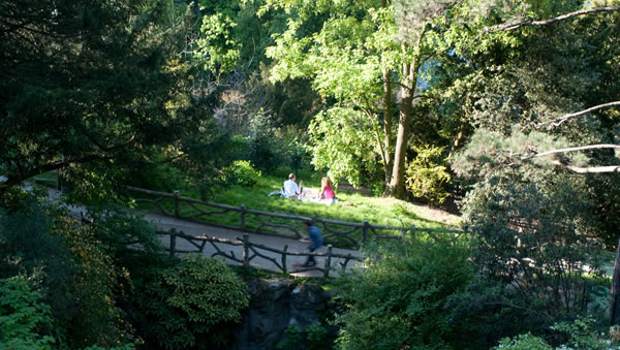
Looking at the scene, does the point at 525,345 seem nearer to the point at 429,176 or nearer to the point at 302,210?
the point at 302,210

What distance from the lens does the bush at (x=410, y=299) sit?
11.9 metres

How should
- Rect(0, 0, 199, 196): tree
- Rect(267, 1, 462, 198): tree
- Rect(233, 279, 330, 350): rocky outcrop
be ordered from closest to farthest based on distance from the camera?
Rect(0, 0, 199, 196): tree, Rect(233, 279, 330, 350): rocky outcrop, Rect(267, 1, 462, 198): tree

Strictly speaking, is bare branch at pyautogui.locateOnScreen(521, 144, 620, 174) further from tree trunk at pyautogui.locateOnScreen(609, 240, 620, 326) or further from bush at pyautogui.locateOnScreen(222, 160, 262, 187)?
bush at pyautogui.locateOnScreen(222, 160, 262, 187)

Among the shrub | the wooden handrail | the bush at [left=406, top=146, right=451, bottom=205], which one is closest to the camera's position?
the shrub

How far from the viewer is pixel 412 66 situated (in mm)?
23047

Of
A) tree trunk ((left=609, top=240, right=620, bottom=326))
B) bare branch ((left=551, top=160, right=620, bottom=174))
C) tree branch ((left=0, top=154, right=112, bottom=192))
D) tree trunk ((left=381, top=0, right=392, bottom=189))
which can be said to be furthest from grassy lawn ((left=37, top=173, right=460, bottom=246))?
tree trunk ((left=609, top=240, right=620, bottom=326))

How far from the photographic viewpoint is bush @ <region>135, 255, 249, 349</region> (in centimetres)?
1443

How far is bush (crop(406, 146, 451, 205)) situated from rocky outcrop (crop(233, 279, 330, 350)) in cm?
1040

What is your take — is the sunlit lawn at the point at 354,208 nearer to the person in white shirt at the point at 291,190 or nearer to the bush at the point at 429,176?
the person in white shirt at the point at 291,190

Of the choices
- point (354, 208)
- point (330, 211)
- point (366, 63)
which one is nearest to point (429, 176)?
point (354, 208)

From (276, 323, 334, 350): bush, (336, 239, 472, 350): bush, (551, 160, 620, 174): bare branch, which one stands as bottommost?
(276, 323, 334, 350): bush

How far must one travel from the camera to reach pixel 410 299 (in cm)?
1219

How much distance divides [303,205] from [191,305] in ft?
21.3

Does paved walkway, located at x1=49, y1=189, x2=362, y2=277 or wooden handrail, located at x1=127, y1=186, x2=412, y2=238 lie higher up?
wooden handrail, located at x1=127, y1=186, x2=412, y2=238
